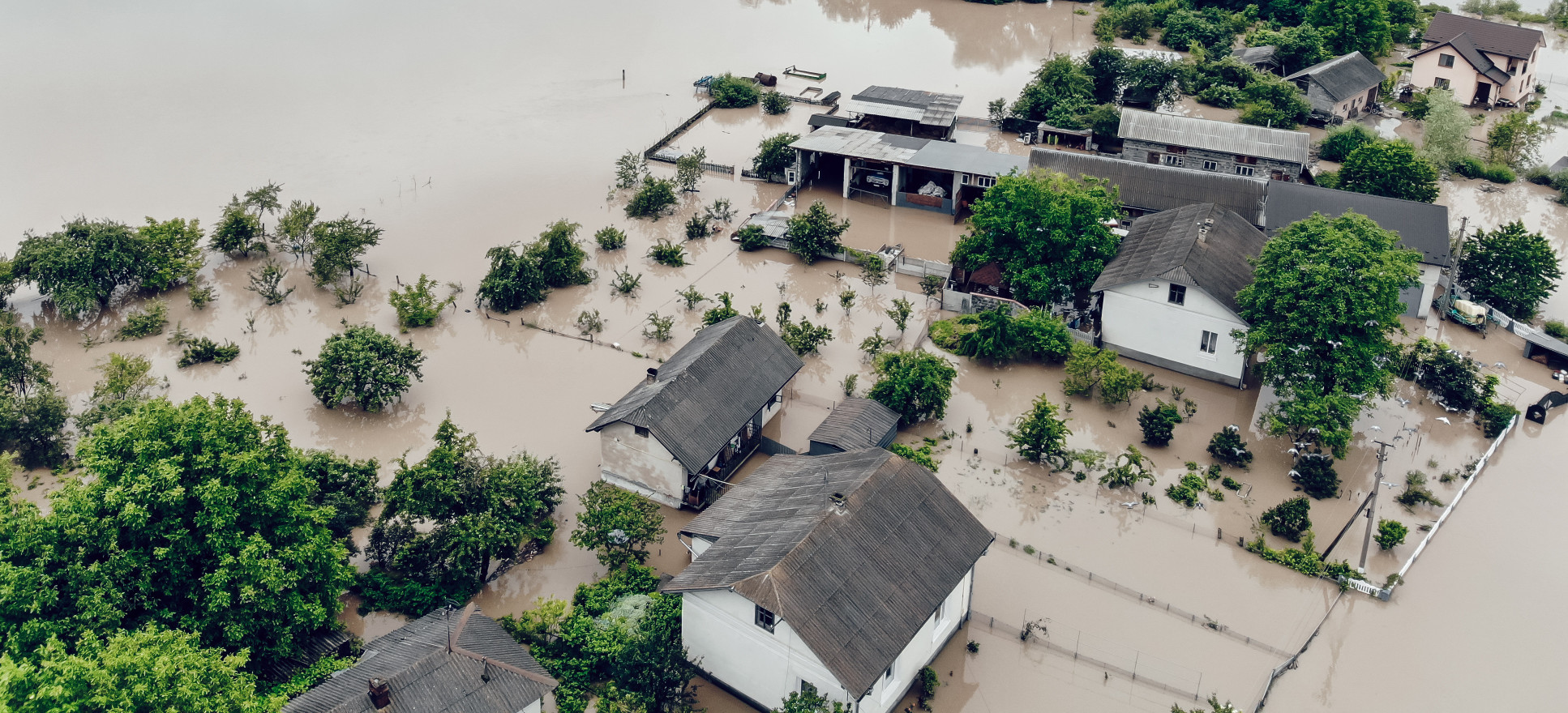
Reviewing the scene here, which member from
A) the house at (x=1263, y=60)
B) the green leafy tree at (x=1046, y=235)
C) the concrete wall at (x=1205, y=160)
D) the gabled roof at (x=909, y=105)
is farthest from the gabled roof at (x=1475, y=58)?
the green leafy tree at (x=1046, y=235)

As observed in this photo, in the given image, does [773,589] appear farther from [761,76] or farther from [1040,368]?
[761,76]

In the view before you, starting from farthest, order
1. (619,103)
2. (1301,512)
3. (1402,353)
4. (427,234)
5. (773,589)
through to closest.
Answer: (619,103), (427,234), (1402,353), (1301,512), (773,589)

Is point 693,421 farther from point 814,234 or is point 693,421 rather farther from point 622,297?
point 814,234

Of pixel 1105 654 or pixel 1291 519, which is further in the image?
pixel 1291 519

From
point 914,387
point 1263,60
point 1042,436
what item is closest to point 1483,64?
point 1263,60

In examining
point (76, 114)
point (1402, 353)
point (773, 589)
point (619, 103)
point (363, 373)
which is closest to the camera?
point (773, 589)

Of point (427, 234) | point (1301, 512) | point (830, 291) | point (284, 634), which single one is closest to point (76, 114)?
point (427, 234)
